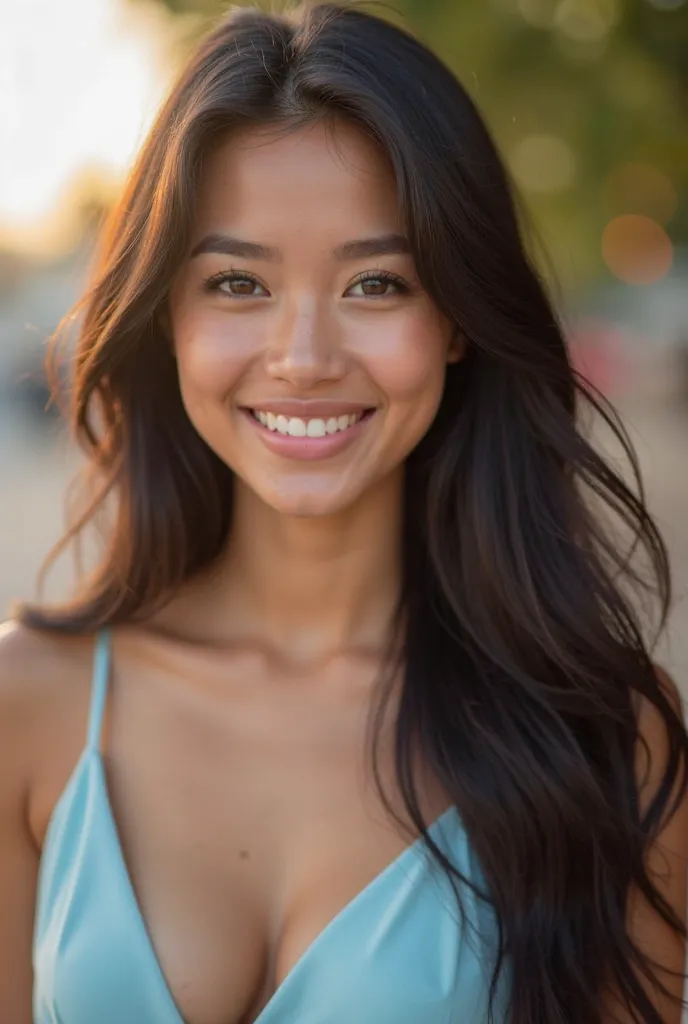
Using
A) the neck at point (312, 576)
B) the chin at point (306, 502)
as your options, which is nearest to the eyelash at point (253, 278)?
the chin at point (306, 502)

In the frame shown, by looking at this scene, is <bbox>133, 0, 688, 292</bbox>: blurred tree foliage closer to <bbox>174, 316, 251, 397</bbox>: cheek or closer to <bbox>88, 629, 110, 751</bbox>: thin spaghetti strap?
<bbox>174, 316, 251, 397</bbox>: cheek

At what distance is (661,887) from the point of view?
244 centimetres

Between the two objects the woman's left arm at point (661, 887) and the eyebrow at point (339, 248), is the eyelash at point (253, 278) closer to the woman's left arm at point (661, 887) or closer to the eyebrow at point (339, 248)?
the eyebrow at point (339, 248)

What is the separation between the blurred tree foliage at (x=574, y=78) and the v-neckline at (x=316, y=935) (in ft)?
13.2

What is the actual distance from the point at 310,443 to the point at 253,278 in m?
0.28

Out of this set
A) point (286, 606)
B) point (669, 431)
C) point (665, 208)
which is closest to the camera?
point (286, 606)

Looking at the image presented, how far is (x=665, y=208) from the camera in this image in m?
8.20

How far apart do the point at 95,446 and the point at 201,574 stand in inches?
12.6

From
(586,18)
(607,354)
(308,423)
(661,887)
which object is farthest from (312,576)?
(607,354)

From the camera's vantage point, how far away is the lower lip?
2303 millimetres

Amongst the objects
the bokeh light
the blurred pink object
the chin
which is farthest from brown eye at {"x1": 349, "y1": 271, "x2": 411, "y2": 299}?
the blurred pink object

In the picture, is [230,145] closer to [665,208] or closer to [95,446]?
[95,446]

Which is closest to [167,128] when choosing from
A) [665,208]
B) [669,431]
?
[665,208]

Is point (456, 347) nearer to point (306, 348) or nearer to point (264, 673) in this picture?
point (306, 348)
